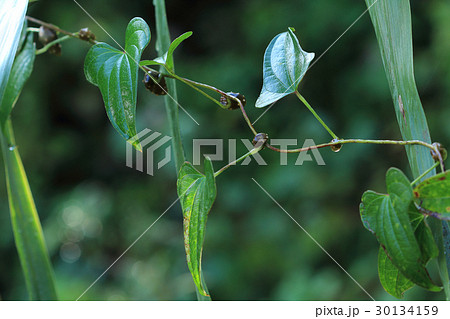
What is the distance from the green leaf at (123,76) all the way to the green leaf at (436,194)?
11 cm

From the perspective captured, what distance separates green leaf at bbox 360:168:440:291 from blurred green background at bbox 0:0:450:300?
1.55 feet

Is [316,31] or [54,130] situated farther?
[54,130]

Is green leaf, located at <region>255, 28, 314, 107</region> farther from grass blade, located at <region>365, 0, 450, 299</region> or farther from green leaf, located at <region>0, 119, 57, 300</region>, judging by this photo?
green leaf, located at <region>0, 119, 57, 300</region>

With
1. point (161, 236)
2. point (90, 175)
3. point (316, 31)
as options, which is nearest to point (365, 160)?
point (316, 31)

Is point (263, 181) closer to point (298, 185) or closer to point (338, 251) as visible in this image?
point (298, 185)

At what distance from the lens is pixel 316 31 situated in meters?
0.69

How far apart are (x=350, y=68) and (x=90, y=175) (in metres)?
0.50

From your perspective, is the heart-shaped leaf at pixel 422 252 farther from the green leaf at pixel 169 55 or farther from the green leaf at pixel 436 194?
the green leaf at pixel 169 55

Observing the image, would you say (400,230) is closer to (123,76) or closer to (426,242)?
(426,242)

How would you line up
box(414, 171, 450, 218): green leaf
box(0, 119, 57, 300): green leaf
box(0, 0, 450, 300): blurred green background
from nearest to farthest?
1. box(414, 171, 450, 218): green leaf
2. box(0, 119, 57, 300): green leaf
3. box(0, 0, 450, 300): blurred green background

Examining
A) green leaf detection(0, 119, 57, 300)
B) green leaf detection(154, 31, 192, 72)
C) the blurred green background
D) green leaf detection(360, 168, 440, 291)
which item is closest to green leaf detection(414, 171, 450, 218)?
green leaf detection(360, 168, 440, 291)

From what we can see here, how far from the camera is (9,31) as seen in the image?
185mm

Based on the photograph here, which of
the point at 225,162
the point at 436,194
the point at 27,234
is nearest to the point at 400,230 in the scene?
the point at 436,194

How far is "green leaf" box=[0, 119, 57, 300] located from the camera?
28 centimetres
